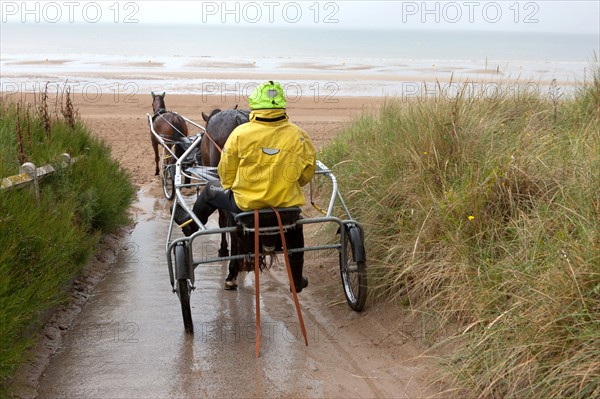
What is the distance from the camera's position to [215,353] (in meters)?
5.80

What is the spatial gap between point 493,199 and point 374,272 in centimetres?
120

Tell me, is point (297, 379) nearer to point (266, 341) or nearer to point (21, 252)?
point (266, 341)

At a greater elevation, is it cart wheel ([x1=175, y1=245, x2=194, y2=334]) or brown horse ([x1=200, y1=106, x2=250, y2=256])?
brown horse ([x1=200, y1=106, x2=250, y2=256])

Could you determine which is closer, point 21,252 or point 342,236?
point 21,252

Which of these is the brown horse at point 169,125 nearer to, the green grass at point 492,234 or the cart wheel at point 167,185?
the cart wheel at point 167,185

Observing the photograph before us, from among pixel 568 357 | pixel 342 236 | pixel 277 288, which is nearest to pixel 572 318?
pixel 568 357

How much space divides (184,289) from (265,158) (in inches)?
45.8

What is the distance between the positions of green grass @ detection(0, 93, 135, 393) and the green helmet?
1.96 m

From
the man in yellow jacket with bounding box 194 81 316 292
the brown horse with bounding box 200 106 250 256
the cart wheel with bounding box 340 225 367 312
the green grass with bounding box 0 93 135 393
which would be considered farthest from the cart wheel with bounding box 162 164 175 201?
the man in yellow jacket with bounding box 194 81 316 292

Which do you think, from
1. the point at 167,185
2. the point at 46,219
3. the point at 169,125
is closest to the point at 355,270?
the point at 46,219

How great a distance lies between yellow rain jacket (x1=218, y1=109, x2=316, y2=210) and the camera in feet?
19.1

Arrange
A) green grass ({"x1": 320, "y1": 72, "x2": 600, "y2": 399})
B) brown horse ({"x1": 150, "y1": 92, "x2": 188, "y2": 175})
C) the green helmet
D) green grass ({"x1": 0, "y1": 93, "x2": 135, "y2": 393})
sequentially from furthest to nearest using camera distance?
brown horse ({"x1": 150, "y1": 92, "x2": 188, "y2": 175})
the green helmet
green grass ({"x1": 0, "y1": 93, "x2": 135, "y2": 393})
green grass ({"x1": 320, "y1": 72, "x2": 600, "y2": 399})

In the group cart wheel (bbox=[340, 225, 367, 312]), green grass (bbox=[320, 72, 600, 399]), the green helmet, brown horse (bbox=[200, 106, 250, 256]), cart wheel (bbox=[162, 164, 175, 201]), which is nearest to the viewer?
green grass (bbox=[320, 72, 600, 399])

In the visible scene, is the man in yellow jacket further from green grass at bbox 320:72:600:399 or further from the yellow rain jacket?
green grass at bbox 320:72:600:399
